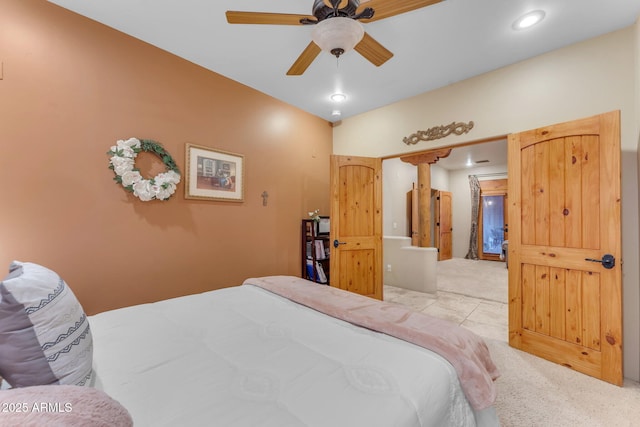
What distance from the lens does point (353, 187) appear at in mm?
3568

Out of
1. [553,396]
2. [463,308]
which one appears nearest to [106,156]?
[553,396]

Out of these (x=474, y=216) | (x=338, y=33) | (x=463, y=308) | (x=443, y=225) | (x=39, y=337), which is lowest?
(x=463, y=308)

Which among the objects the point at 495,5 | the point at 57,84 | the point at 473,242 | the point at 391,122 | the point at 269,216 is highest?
the point at 495,5

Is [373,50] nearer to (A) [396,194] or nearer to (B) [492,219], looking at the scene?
(A) [396,194]

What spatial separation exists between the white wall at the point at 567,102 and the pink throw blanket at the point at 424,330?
1.84 m

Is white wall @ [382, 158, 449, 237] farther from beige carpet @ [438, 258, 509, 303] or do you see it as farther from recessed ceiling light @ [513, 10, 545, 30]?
recessed ceiling light @ [513, 10, 545, 30]

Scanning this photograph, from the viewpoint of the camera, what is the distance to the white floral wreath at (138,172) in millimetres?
2156

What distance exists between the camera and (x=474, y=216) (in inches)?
307

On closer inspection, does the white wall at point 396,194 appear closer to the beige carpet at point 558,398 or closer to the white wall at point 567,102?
the white wall at point 567,102

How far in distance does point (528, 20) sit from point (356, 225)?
254 centimetres

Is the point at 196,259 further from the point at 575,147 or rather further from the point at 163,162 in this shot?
the point at 575,147

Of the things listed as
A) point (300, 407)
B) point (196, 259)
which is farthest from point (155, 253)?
point (300, 407)

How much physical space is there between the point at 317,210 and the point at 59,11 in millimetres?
3114

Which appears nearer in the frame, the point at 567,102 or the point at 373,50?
the point at 373,50
